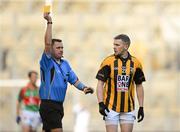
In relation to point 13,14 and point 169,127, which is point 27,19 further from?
point 169,127

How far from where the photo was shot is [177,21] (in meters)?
34.2

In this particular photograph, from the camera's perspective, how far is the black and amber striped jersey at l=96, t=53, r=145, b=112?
1160 centimetres

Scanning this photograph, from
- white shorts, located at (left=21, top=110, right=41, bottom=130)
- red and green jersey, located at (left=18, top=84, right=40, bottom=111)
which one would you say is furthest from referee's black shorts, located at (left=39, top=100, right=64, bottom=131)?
white shorts, located at (left=21, top=110, right=41, bottom=130)

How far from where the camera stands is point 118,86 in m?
11.6

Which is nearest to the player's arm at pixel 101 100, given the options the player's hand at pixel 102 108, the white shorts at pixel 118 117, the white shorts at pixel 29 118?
the player's hand at pixel 102 108

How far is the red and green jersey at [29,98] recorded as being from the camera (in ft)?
62.2

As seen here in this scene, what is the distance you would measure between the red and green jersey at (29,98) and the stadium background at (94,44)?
928 cm

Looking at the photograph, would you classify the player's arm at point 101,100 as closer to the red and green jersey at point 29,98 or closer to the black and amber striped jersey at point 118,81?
the black and amber striped jersey at point 118,81

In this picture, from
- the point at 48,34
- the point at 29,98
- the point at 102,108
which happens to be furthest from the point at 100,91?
the point at 29,98

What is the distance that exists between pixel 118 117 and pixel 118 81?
57cm

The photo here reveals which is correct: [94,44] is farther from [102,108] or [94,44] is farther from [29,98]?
[102,108]

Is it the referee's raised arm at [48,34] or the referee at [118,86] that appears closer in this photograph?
the referee's raised arm at [48,34]

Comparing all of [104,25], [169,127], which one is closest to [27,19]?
[104,25]

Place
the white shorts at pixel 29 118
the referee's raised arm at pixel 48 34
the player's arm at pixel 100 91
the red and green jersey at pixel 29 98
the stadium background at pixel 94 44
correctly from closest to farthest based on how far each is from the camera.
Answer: the referee's raised arm at pixel 48 34, the player's arm at pixel 100 91, the red and green jersey at pixel 29 98, the white shorts at pixel 29 118, the stadium background at pixel 94 44
